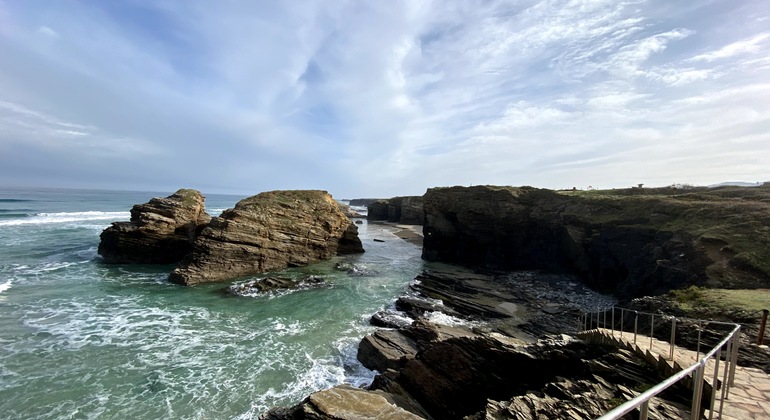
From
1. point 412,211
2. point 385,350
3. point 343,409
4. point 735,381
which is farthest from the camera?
point 412,211

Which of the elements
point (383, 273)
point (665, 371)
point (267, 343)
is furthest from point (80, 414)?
point (383, 273)

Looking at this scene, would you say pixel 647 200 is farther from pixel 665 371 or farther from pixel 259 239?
pixel 259 239

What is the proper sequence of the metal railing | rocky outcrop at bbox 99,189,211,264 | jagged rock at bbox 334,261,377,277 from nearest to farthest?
the metal railing
rocky outcrop at bbox 99,189,211,264
jagged rock at bbox 334,261,377,277

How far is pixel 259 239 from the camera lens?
2930cm

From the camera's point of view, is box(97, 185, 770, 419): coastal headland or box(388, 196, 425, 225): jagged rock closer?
box(97, 185, 770, 419): coastal headland

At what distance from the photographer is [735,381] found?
6559 mm

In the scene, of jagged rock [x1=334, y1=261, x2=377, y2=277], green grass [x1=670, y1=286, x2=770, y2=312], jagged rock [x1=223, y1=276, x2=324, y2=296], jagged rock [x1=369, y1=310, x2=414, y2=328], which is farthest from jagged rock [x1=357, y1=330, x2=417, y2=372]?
jagged rock [x1=334, y1=261, x2=377, y2=277]

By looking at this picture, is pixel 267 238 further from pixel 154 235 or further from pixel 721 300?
pixel 721 300

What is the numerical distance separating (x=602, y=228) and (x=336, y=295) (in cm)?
2143

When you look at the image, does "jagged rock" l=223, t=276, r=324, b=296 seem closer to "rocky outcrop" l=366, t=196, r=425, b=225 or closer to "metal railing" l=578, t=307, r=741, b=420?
"metal railing" l=578, t=307, r=741, b=420

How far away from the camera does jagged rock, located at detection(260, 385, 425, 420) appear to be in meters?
7.84

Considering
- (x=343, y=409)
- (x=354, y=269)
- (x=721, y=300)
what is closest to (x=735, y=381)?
(x=721, y=300)

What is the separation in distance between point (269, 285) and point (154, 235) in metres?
14.2

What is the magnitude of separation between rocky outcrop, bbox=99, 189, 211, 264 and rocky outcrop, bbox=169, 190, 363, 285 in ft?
20.3
